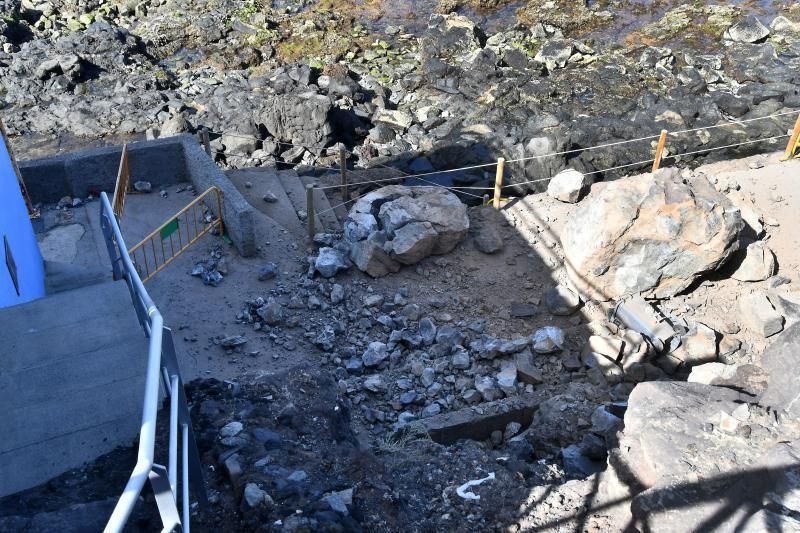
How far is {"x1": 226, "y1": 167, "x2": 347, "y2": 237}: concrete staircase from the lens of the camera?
33.2 feet

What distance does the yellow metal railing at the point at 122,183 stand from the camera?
876cm

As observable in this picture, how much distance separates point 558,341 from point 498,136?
5900mm

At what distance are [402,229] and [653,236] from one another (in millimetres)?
3121

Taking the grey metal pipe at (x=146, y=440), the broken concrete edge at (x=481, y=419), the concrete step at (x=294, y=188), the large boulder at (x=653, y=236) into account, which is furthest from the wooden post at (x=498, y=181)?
the grey metal pipe at (x=146, y=440)

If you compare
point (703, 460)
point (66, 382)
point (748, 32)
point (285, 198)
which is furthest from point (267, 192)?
point (748, 32)

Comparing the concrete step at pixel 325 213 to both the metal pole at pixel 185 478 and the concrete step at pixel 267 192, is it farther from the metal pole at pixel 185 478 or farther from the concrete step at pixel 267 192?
the metal pole at pixel 185 478

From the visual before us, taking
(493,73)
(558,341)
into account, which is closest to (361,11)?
(493,73)

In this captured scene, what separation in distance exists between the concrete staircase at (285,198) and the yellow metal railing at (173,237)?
114cm

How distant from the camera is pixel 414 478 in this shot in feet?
17.4

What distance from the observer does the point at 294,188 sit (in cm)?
1116

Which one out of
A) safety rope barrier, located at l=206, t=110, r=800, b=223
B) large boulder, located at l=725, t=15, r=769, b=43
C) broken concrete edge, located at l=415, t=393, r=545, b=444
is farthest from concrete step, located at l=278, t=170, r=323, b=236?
large boulder, located at l=725, t=15, r=769, b=43

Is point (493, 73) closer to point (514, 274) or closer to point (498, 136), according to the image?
point (498, 136)

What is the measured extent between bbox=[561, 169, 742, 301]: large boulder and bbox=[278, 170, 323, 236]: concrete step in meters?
4.04

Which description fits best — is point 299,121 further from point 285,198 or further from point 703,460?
point 703,460
